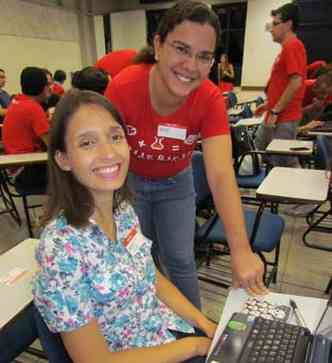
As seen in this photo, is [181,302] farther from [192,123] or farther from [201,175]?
[201,175]

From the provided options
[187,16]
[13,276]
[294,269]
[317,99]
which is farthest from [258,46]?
[13,276]

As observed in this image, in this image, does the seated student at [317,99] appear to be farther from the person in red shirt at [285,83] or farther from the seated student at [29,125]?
the seated student at [29,125]

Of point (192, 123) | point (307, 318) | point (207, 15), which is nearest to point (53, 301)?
point (307, 318)

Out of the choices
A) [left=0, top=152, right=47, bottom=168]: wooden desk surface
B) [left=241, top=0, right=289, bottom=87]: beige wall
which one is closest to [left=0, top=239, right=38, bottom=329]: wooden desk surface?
[left=0, top=152, right=47, bottom=168]: wooden desk surface

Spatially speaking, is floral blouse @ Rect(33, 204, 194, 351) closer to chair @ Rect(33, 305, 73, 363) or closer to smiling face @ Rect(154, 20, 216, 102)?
chair @ Rect(33, 305, 73, 363)

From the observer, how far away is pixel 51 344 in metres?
0.71

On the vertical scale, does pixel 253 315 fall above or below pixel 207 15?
below

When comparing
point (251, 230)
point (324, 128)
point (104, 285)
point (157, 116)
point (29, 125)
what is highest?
point (157, 116)

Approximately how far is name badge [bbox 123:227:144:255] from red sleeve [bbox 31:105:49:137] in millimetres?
1990

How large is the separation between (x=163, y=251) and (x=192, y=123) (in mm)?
635

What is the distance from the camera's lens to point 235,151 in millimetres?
2875

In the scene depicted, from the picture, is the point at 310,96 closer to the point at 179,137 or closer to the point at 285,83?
the point at 285,83

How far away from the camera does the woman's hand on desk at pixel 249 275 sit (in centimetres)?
88

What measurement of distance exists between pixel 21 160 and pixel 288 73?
2.34 m
